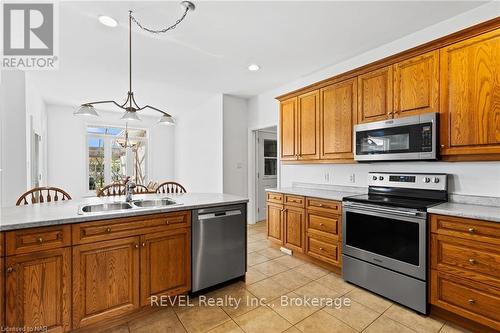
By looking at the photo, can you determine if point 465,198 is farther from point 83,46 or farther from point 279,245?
point 83,46

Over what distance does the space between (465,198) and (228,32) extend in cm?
289

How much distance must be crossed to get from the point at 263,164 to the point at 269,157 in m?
0.24

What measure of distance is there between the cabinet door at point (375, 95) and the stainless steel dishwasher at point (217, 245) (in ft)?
5.84

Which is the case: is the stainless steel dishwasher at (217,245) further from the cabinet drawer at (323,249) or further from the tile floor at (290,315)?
the cabinet drawer at (323,249)

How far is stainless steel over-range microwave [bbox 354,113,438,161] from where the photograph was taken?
7.22 ft

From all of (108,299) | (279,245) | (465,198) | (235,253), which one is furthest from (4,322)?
(465,198)

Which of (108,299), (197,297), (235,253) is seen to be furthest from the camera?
(235,253)

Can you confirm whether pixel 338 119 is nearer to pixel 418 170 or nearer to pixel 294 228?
pixel 418 170

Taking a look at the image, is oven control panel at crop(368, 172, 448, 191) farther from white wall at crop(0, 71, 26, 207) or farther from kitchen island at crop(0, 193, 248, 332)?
white wall at crop(0, 71, 26, 207)

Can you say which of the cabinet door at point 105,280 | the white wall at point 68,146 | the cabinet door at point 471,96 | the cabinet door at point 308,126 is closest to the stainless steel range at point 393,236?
the cabinet door at point 471,96

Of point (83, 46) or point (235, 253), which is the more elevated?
point (83, 46)

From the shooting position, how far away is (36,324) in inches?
61.4

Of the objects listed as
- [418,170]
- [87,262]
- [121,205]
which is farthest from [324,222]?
[87,262]

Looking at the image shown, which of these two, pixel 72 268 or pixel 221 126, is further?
pixel 221 126
